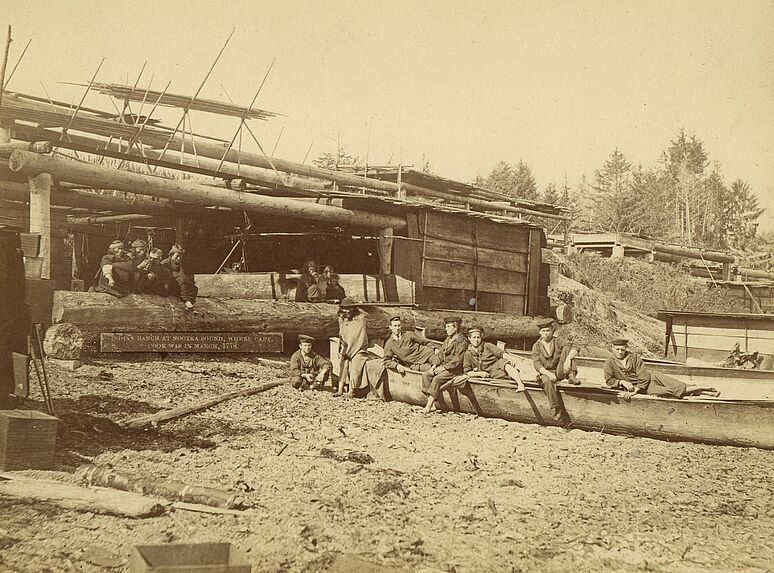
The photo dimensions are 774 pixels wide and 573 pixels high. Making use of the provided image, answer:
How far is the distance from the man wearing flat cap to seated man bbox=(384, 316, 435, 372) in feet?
1.26

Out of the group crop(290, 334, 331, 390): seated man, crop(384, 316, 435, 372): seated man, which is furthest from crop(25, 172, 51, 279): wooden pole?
crop(384, 316, 435, 372): seated man

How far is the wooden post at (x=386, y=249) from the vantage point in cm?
1530

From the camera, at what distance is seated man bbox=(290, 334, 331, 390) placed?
35.4 ft

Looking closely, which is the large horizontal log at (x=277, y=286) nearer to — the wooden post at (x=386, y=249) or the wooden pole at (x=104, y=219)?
the wooden post at (x=386, y=249)

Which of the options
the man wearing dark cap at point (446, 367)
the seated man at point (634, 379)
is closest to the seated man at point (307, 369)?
the man wearing dark cap at point (446, 367)

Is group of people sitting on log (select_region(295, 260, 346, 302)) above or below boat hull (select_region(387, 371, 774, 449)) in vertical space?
above

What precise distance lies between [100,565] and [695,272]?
32114mm

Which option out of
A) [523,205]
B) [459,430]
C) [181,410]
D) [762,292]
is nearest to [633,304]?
[762,292]

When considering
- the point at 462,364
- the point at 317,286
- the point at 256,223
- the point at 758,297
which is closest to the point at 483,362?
the point at 462,364

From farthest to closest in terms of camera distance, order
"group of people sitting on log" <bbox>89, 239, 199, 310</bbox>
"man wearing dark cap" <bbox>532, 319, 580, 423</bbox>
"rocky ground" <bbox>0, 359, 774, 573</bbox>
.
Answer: "group of people sitting on log" <bbox>89, 239, 199, 310</bbox> < "man wearing dark cap" <bbox>532, 319, 580, 423</bbox> < "rocky ground" <bbox>0, 359, 774, 573</bbox>

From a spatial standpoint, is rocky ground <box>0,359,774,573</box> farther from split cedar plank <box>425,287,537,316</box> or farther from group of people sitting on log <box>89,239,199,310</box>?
split cedar plank <box>425,287,537,316</box>

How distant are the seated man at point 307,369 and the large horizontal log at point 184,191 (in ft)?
10.7

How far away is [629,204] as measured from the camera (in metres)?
43.7

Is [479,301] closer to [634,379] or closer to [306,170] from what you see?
[306,170]
